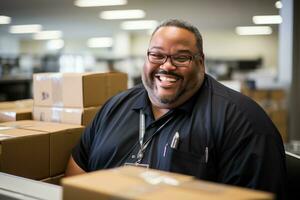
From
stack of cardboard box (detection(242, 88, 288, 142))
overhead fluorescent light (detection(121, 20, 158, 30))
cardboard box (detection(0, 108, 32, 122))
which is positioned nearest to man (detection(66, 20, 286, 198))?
cardboard box (detection(0, 108, 32, 122))

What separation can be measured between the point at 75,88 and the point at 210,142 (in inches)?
33.0

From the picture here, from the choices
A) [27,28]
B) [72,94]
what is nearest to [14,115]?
[72,94]

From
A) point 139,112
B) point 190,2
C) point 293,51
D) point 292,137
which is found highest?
point 190,2

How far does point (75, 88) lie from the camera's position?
188 centimetres

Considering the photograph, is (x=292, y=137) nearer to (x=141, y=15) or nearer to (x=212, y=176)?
(x=212, y=176)

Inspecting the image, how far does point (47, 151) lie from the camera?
Answer: 5.32 feet

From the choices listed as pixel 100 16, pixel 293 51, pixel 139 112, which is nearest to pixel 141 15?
pixel 100 16

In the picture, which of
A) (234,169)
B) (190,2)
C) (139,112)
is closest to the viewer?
(234,169)

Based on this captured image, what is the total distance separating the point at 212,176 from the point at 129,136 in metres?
0.38

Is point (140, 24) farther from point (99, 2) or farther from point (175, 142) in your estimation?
point (175, 142)

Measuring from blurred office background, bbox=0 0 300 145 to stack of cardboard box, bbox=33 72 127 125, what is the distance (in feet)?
5.86

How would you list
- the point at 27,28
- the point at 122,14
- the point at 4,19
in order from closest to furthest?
the point at 122,14 < the point at 4,19 < the point at 27,28

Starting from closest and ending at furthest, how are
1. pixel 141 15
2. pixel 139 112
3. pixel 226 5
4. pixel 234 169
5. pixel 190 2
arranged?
pixel 234 169 < pixel 139 112 < pixel 190 2 < pixel 226 5 < pixel 141 15

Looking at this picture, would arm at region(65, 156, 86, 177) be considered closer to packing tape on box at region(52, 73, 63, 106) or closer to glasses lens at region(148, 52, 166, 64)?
packing tape on box at region(52, 73, 63, 106)
